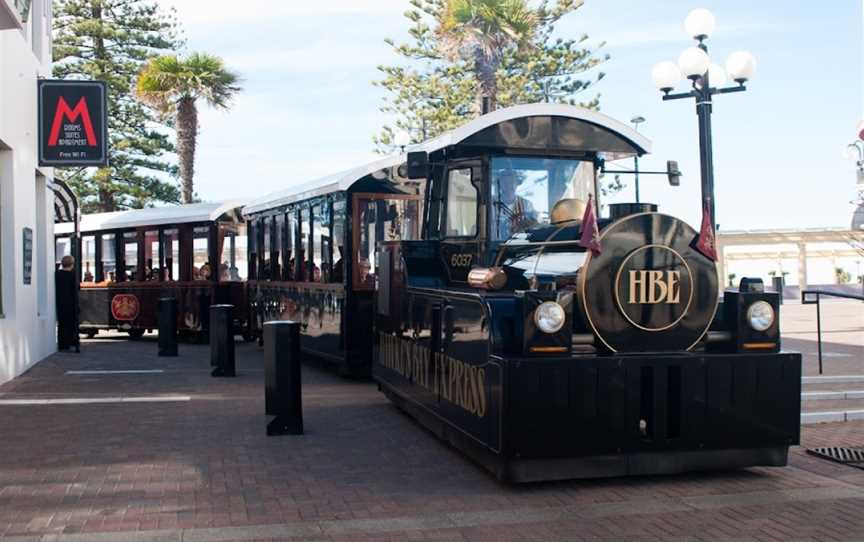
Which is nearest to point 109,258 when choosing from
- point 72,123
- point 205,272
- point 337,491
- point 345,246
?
point 205,272

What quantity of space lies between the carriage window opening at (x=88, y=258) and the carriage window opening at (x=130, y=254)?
119cm

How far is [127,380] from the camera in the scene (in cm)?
1268

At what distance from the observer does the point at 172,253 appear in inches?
794

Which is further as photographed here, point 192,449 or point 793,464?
point 192,449

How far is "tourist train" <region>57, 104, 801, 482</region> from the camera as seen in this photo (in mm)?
6098

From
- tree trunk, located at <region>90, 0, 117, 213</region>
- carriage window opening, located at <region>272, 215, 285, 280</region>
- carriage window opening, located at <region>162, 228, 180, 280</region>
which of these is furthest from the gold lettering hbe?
tree trunk, located at <region>90, 0, 117, 213</region>

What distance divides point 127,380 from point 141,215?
9148 millimetres

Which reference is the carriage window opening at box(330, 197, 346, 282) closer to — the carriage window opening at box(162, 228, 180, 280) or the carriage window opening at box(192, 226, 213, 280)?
the carriage window opening at box(192, 226, 213, 280)

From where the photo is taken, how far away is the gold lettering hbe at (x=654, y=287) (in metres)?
6.38

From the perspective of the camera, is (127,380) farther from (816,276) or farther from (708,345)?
(816,276)

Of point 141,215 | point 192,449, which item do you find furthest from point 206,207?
point 192,449

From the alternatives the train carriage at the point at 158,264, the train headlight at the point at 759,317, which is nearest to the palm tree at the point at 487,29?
the train carriage at the point at 158,264

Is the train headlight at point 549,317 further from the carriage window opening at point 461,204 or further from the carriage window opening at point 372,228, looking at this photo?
the carriage window opening at point 372,228

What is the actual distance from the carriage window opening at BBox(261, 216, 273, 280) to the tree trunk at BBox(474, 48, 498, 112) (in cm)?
1656
